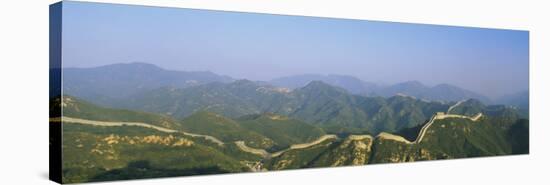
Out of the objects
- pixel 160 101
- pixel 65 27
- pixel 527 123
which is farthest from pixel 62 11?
pixel 527 123

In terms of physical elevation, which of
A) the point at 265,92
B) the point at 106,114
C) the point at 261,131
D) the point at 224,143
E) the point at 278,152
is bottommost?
the point at 278,152

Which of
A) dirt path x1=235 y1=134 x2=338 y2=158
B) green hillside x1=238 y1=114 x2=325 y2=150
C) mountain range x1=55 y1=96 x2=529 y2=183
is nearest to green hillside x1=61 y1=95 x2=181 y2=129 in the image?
mountain range x1=55 y1=96 x2=529 y2=183

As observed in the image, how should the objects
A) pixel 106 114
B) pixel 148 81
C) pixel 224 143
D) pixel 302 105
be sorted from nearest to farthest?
pixel 106 114
pixel 148 81
pixel 224 143
pixel 302 105

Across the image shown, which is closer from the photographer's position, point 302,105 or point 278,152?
point 278,152

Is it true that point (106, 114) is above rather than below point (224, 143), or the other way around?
above

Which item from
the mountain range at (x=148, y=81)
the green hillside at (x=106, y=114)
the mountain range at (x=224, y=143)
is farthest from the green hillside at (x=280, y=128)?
the green hillside at (x=106, y=114)

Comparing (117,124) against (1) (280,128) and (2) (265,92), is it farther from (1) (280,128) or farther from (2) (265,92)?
(1) (280,128)

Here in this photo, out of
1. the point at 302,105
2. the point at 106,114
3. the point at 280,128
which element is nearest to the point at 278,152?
the point at 280,128

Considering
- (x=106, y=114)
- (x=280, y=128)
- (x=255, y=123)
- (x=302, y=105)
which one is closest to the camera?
(x=106, y=114)

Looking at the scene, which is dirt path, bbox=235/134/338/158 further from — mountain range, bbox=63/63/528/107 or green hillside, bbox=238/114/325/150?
mountain range, bbox=63/63/528/107
